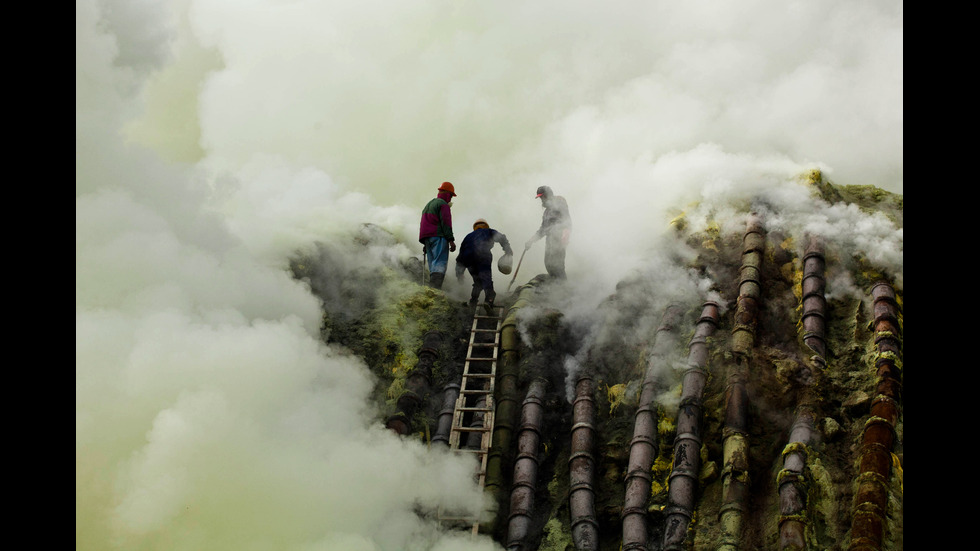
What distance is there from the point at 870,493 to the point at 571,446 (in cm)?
302

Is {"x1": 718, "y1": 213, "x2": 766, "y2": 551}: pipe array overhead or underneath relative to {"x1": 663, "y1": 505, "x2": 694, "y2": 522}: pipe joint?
overhead

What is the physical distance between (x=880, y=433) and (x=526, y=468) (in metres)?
3.40

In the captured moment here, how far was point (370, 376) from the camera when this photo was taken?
8.91 meters

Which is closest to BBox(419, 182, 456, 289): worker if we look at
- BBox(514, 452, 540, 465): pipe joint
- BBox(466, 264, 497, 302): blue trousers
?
BBox(466, 264, 497, 302): blue trousers

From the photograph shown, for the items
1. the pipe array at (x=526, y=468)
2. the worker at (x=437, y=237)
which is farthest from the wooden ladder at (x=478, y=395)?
the worker at (x=437, y=237)

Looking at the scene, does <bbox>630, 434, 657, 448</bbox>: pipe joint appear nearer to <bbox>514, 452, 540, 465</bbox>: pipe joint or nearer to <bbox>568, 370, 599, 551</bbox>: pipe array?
<bbox>568, 370, 599, 551</bbox>: pipe array

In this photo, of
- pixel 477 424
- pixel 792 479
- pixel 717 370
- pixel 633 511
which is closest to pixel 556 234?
pixel 477 424

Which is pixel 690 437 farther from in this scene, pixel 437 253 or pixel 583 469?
pixel 437 253

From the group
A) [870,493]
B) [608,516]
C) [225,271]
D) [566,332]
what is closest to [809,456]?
[870,493]

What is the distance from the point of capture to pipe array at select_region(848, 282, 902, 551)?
5.56m

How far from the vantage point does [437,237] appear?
10969 mm

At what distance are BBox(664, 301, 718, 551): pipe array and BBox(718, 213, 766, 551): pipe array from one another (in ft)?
0.89

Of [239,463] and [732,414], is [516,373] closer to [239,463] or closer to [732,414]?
[732,414]

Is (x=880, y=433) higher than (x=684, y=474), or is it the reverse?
(x=880, y=433)
